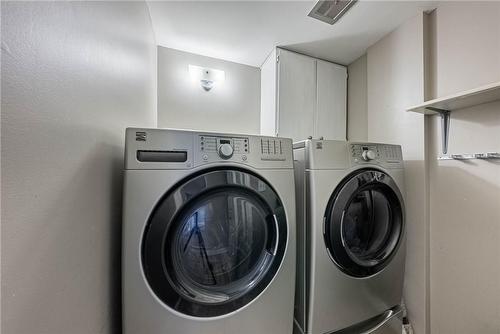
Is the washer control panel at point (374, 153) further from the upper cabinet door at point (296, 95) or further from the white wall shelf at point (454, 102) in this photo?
the upper cabinet door at point (296, 95)

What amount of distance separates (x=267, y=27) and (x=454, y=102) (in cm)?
121

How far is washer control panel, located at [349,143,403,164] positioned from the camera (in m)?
0.97

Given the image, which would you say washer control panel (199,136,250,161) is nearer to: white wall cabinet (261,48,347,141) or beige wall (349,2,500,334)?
white wall cabinet (261,48,347,141)

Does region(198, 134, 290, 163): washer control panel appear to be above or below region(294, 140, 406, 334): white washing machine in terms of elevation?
above

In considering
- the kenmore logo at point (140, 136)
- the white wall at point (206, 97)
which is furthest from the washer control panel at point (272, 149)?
the white wall at point (206, 97)

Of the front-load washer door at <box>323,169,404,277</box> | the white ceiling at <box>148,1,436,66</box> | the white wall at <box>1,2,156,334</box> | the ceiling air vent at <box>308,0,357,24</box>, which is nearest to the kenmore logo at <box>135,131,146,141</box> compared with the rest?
the white wall at <box>1,2,156,334</box>

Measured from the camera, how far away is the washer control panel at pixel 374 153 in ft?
3.17

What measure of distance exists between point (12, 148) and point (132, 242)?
0.42 m

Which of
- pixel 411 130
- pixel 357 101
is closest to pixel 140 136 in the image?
pixel 411 130

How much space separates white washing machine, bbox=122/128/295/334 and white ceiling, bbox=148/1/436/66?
1.03m

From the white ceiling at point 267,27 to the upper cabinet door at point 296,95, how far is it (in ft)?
0.36

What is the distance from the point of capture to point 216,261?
0.76 meters

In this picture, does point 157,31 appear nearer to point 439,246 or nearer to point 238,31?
point 238,31

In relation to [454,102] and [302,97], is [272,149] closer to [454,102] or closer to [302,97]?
[454,102]
